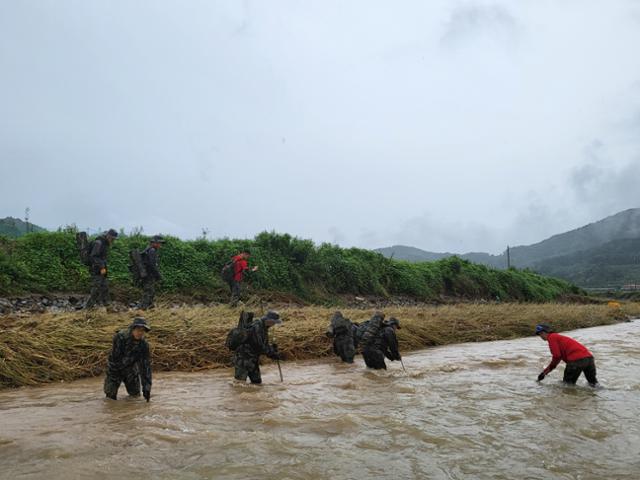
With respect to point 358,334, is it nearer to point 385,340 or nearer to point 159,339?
point 385,340

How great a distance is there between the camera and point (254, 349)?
9453 millimetres

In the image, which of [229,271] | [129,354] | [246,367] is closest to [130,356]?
[129,354]

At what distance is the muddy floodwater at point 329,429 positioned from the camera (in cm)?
514

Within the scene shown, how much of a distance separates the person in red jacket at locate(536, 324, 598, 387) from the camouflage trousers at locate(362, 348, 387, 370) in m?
3.53

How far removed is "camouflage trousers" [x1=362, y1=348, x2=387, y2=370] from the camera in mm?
11453

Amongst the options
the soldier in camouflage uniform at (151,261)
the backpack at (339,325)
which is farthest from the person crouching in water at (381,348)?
the soldier in camouflage uniform at (151,261)

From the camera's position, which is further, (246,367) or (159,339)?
(159,339)

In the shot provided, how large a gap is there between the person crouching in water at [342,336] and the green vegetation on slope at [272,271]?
7.31m

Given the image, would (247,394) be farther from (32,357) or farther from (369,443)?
(32,357)

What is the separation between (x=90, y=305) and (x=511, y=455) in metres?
11.0

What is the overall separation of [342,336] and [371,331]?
1.25 meters

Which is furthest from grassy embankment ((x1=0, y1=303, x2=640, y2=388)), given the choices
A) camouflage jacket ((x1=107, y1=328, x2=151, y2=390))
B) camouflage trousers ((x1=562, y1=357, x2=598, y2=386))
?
camouflage trousers ((x1=562, y1=357, x2=598, y2=386))

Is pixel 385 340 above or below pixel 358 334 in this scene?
below

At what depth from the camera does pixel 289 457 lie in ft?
17.9
